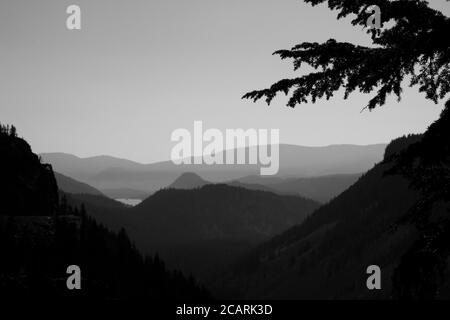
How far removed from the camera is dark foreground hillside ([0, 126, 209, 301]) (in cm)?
9481

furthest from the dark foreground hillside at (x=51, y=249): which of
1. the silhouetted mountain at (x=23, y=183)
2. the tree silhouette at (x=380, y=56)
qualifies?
the tree silhouette at (x=380, y=56)

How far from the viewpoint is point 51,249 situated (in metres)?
104

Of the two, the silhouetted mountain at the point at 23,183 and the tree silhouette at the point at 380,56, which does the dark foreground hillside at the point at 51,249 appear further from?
the tree silhouette at the point at 380,56

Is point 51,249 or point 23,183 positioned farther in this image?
point 23,183

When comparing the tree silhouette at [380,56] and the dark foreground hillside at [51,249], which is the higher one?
the tree silhouette at [380,56]

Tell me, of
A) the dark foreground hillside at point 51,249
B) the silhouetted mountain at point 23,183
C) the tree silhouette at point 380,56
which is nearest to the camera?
the tree silhouette at point 380,56

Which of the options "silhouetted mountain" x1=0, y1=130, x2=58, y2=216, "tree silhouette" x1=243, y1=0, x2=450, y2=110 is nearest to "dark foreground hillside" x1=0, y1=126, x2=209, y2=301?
"silhouetted mountain" x1=0, y1=130, x2=58, y2=216

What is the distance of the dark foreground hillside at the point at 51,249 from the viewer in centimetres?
9481

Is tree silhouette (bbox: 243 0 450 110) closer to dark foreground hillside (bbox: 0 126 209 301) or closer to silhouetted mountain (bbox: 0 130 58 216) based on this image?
dark foreground hillside (bbox: 0 126 209 301)

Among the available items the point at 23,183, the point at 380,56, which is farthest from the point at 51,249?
the point at 380,56

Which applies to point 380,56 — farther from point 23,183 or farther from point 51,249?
point 23,183

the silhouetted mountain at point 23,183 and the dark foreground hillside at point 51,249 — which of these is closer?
the dark foreground hillside at point 51,249

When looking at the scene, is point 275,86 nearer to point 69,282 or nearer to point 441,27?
point 441,27

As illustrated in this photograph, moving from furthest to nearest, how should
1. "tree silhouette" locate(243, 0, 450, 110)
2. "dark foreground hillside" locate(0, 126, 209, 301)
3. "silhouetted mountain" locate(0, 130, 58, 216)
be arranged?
1. "silhouetted mountain" locate(0, 130, 58, 216)
2. "dark foreground hillside" locate(0, 126, 209, 301)
3. "tree silhouette" locate(243, 0, 450, 110)
